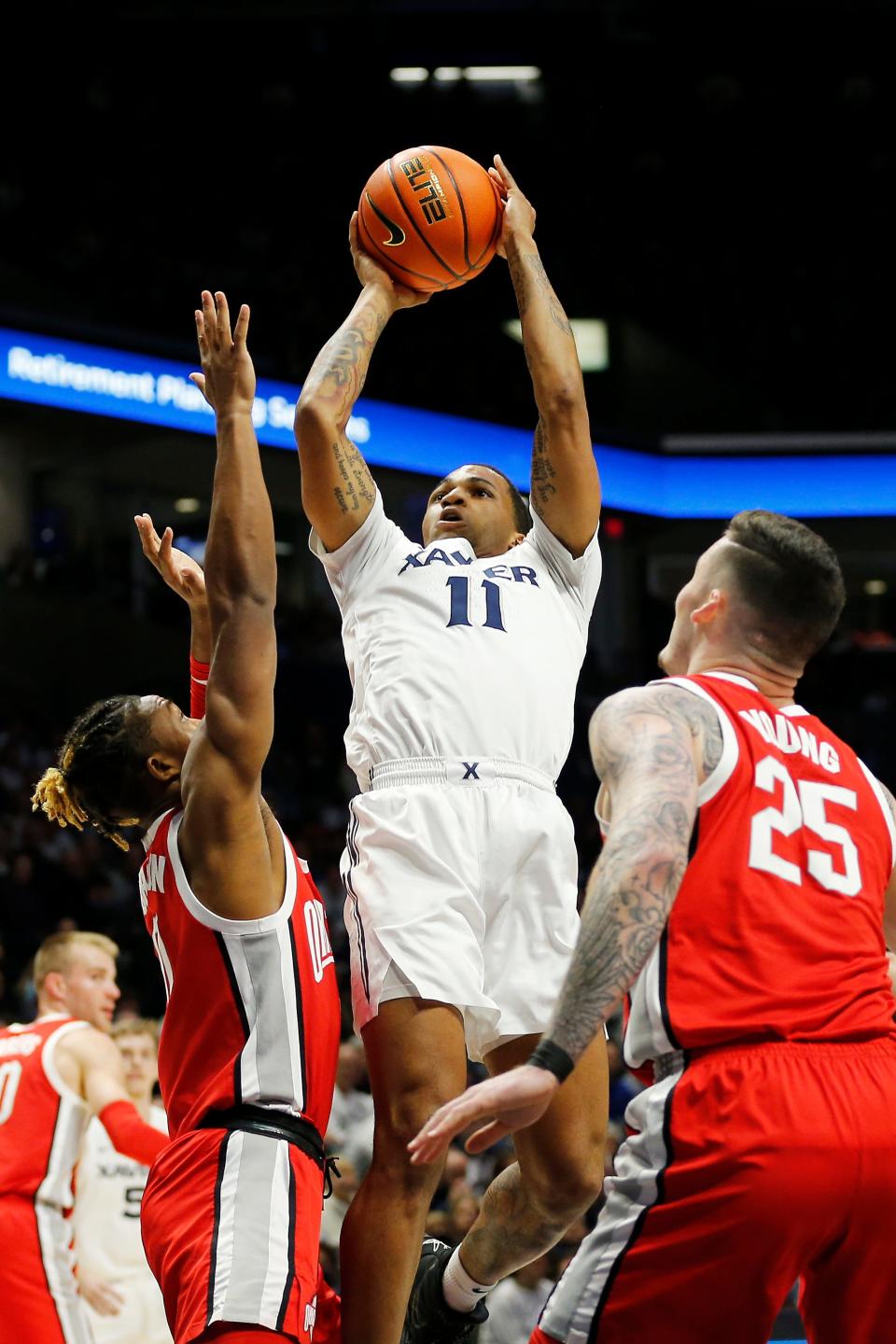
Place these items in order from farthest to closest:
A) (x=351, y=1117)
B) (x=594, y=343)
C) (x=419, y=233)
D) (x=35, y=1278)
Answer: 1. (x=594, y=343)
2. (x=351, y=1117)
3. (x=35, y=1278)
4. (x=419, y=233)

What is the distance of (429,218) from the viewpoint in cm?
445

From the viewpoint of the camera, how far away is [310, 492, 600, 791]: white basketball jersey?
3951 mm

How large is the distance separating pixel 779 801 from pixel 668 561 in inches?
693

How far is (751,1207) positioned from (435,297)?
15.9m

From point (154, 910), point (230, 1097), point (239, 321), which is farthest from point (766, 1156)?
point (239, 321)

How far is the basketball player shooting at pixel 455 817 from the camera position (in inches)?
142

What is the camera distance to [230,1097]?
331cm

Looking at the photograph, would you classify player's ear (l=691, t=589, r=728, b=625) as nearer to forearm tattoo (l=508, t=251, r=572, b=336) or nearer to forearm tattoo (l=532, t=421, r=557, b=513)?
forearm tattoo (l=532, t=421, r=557, b=513)

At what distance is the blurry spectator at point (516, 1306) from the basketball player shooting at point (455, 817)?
3797mm

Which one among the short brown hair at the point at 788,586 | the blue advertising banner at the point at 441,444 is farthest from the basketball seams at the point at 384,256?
the blue advertising banner at the point at 441,444

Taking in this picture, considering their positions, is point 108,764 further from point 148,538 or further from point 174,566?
point 148,538

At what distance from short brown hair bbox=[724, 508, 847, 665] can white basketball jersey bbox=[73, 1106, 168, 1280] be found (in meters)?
4.92

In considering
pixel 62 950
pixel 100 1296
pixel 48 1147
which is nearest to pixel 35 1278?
pixel 48 1147

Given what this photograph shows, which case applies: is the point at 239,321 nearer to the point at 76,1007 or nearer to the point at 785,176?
the point at 76,1007
